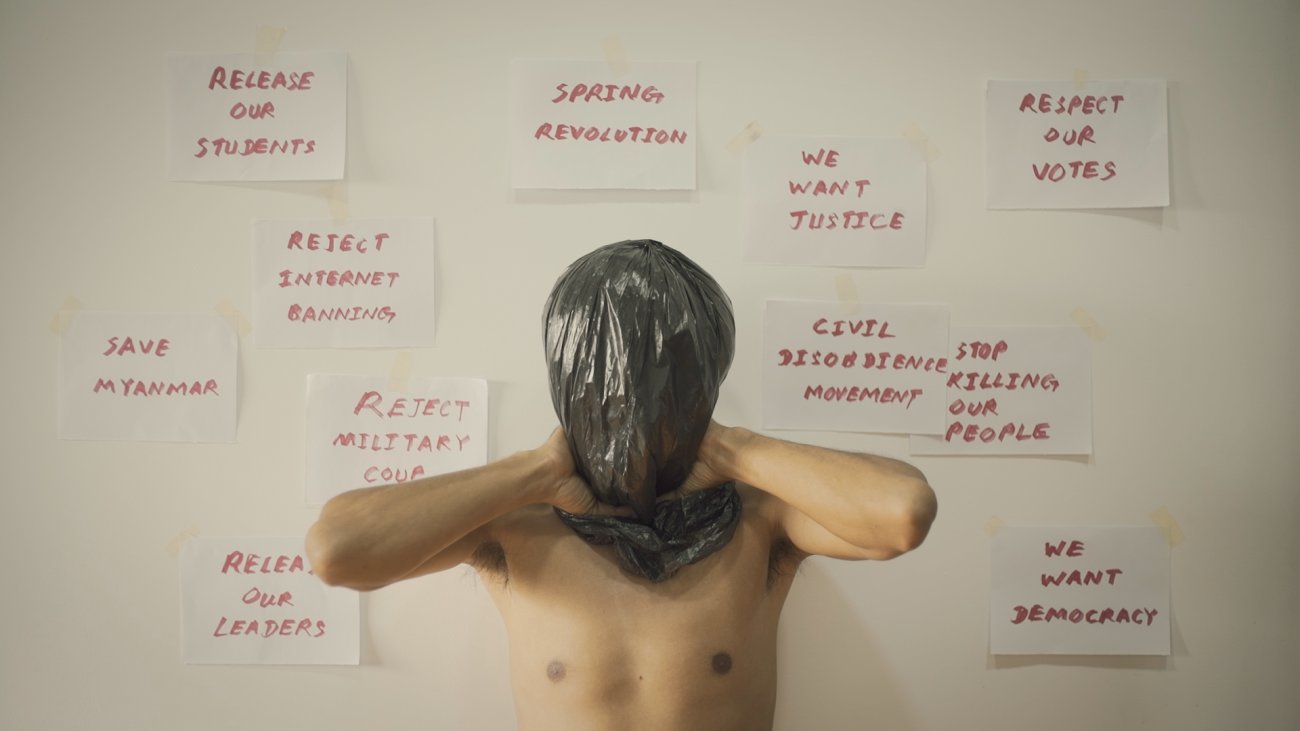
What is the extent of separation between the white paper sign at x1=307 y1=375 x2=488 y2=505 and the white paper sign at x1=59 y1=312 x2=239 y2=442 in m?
0.13

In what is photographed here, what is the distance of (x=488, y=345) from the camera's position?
1131 mm

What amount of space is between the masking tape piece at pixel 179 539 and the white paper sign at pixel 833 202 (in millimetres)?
855

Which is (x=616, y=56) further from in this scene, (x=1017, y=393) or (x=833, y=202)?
(x=1017, y=393)

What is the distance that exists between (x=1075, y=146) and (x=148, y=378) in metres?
1.33

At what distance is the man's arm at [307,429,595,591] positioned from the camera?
772mm

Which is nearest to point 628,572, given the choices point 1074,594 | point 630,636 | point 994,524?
point 630,636

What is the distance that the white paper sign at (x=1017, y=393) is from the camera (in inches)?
44.8

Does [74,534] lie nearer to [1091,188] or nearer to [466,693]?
[466,693]

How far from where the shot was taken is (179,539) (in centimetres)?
114

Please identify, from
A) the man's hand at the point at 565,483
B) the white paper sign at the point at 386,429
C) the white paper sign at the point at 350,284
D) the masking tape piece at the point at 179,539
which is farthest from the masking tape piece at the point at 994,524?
the masking tape piece at the point at 179,539

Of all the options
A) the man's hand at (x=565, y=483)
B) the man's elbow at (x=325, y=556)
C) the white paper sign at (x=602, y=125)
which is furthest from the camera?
the white paper sign at (x=602, y=125)

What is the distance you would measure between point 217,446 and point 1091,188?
126 centimetres

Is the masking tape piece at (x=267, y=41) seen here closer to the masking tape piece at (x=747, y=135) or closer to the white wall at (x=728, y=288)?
the white wall at (x=728, y=288)

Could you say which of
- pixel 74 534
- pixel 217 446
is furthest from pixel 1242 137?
pixel 74 534
